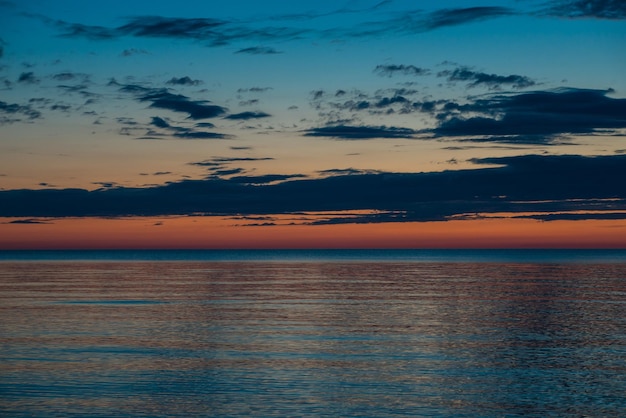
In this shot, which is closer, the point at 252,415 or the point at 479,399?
the point at 252,415

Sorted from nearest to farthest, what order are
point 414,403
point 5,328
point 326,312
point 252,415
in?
point 252,415 < point 414,403 < point 5,328 < point 326,312

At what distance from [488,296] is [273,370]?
42861 millimetres

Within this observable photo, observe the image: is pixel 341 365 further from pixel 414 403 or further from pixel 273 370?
pixel 414 403

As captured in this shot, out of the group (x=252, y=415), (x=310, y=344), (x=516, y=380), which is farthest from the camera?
(x=310, y=344)

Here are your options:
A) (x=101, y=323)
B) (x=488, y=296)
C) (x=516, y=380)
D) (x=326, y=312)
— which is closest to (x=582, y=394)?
(x=516, y=380)

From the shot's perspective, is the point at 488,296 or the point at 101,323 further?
the point at 488,296

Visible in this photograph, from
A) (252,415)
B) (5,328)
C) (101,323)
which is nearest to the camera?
(252,415)

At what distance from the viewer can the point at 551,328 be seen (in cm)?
4912

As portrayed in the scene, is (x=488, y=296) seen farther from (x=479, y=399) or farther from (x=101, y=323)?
(x=479, y=399)

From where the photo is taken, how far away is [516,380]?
3288 centimetres

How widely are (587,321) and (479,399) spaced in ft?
86.0

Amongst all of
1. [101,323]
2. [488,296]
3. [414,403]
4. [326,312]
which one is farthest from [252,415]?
[488,296]

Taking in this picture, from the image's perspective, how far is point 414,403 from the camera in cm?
2870

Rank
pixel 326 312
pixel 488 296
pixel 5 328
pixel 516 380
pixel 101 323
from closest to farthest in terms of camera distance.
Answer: pixel 516 380, pixel 5 328, pixel 101 323, pixel 326 312, pixel 488 296
